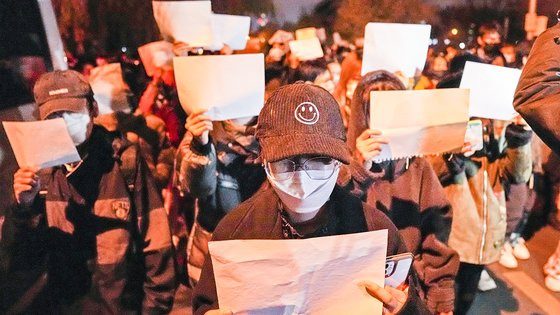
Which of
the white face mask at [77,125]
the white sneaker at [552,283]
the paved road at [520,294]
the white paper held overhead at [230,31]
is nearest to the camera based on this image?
the white face mask at [77,125]

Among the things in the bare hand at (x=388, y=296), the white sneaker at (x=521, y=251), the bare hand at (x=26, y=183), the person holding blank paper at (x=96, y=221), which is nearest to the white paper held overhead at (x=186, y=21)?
the person holding blank paper at (x=96, y=221)

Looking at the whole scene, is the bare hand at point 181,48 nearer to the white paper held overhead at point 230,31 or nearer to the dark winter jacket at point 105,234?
the white paper held overhead at point 230,31

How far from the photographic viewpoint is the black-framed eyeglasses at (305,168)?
4.17ft

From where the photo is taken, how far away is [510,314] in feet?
11.0

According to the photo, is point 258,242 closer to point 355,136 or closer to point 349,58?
point 355,136

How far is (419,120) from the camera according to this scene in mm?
1879

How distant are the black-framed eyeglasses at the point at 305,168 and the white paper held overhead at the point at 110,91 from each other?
1.73 meters

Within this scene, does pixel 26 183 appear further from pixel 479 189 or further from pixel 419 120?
pixel 479 189

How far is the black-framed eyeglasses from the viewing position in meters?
1.27

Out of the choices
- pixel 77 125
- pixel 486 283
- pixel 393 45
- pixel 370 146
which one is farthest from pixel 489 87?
pixel 486 283

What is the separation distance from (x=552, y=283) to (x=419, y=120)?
A: 2.67 metres

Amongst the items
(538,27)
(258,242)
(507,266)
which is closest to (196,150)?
(258,242)

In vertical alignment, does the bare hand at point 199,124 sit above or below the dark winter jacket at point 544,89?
below

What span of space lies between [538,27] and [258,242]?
502 cm
